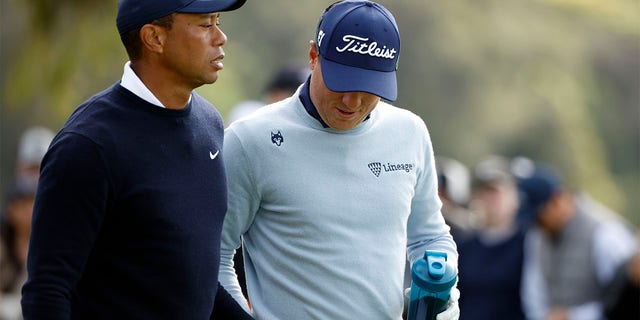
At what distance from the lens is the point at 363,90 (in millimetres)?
4695

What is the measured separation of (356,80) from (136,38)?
30.2 inches

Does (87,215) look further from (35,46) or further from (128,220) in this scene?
(35,46)

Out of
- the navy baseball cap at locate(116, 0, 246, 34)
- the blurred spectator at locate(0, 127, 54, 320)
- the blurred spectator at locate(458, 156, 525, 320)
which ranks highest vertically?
the navy baseball cap at locate(116, 0, 246, 34)

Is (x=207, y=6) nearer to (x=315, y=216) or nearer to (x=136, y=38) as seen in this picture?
(x=136, y=38)

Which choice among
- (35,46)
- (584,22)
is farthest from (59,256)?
(584,22)

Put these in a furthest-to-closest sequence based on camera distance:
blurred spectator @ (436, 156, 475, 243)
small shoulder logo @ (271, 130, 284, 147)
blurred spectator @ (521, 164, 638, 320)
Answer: blurred spectator @ (521, 164, 638, 320) → blurred spectator @ (436, 156, 475, 243) → small shoulder logo @ (271, 130, 284, 147)

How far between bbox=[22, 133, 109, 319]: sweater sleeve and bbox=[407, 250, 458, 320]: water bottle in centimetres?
121

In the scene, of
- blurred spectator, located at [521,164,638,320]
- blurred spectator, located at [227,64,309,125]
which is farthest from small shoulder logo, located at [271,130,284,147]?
blurred spectator, located at [521,164,638,320]

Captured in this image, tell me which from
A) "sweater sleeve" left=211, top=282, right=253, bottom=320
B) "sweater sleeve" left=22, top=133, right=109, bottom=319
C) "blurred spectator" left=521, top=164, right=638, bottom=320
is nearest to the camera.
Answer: "sweater sleeve" left=22, top=133, right=109, bottom=319

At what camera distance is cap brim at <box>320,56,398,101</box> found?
471 cm

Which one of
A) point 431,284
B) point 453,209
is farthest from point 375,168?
point 453,209

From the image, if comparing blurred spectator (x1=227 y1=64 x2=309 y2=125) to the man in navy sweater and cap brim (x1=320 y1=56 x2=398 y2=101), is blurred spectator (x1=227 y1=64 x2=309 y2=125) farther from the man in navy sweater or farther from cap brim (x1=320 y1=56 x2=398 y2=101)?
the man in navy sweater

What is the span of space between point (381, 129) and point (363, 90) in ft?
0.96

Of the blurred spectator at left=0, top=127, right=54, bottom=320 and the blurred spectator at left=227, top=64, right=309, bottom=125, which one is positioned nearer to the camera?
the blurred spectator at left=227, top=64, right=309, bottom=125
